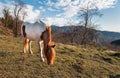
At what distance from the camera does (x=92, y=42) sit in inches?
1462

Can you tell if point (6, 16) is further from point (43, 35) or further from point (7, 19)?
point (43, 35)

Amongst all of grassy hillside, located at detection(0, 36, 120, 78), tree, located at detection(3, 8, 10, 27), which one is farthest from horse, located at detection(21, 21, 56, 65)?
tree, located at detection(3, 8, 10, 27)

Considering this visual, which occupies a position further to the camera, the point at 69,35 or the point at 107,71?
the point at 69,35

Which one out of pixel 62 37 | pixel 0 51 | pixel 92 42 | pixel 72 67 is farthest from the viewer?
pixel 62 37

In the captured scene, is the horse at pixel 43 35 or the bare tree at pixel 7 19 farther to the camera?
the bare tree at pixel 7 19

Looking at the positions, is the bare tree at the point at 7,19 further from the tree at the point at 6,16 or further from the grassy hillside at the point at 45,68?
the grassy hillside at the point at 45,68

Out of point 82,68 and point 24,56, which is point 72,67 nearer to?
point 82,68

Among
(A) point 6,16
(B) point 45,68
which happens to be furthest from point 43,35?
(A) point 6,16

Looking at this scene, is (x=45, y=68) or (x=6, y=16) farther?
(x=6, y=16)

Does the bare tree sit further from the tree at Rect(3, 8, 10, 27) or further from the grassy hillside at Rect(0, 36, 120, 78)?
the grassy hillside at Rect(0, 36, 120, 78)

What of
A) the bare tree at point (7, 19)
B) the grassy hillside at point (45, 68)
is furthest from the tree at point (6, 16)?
the grassy hillside at point (45, 68)

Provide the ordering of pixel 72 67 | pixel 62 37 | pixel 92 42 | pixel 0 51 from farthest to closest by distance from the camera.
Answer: pixel 62 37, pixel 92 42, pixel 0 51, pixel 72 67

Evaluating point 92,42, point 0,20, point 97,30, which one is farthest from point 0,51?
point 0,20

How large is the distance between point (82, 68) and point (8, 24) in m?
47.5
